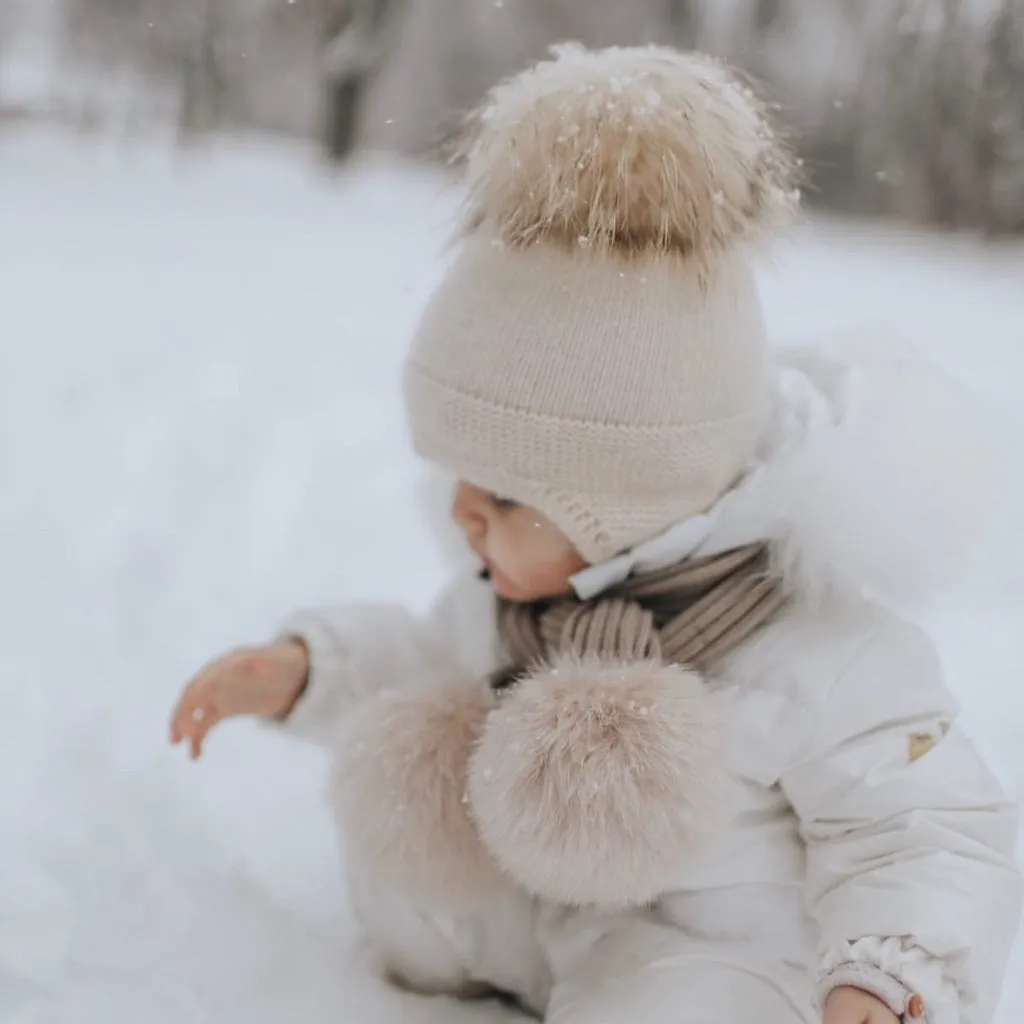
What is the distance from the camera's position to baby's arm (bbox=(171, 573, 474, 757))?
0.73 metres

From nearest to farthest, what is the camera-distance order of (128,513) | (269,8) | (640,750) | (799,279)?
(640,750) → (128,513) → (799,279) → (269,8)

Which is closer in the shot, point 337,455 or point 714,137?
point 714,137

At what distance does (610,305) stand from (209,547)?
827mm

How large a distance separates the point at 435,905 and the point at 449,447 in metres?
0.26

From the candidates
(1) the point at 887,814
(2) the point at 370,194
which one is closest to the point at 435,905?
(1) the point at 887,814

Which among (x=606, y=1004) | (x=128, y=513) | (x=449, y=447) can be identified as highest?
(x=449, y=447)

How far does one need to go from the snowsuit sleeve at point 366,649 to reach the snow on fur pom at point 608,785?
152 mm

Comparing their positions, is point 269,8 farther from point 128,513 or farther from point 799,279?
point 128,513

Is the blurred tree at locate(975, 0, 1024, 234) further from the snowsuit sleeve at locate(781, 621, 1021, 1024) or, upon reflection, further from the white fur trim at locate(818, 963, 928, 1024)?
the white fur trim at locate(818, 963, 928, 1024)

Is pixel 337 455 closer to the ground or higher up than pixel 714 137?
closer to the ground

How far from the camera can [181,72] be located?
322 centimetres

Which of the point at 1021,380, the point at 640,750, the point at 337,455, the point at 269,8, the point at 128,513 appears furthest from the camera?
the point at 269,8

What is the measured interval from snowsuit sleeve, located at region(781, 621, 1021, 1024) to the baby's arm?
24cm

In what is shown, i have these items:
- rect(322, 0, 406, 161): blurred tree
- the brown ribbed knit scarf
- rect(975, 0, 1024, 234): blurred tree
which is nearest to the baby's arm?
the brown ribbed knit scarf
